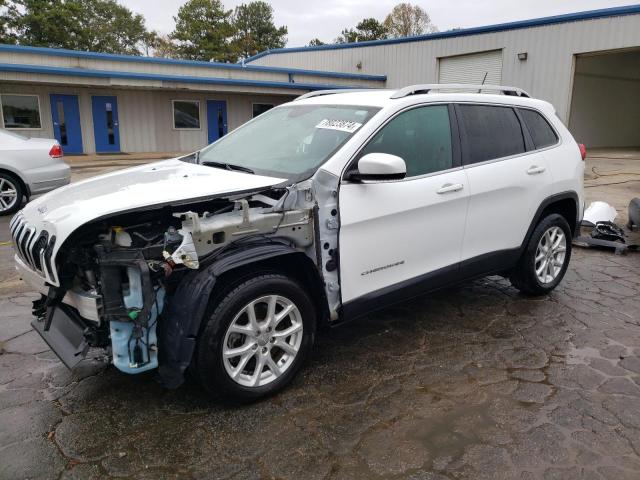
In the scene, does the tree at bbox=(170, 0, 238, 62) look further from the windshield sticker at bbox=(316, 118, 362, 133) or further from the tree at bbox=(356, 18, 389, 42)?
the windshield sticker at bbox=(316, 118, 362, 133)

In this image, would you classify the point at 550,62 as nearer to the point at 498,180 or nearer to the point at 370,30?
the point at 498,180

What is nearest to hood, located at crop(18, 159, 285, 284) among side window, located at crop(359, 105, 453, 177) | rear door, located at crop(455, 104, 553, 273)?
side window, located at crop(359, 105, 453, 177)

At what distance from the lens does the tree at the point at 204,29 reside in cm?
5091

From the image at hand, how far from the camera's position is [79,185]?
134 inches

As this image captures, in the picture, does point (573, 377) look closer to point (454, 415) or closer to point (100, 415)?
point (454, 415)

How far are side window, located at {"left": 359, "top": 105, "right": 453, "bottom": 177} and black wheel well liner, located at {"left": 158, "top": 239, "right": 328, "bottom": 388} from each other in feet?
3.37

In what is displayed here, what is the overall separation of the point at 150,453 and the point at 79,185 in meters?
1.80

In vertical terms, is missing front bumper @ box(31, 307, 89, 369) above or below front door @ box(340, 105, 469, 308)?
below

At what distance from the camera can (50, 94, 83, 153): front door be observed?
1927 centimetres

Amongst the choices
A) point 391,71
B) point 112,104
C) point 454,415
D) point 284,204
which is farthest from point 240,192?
point 391,71

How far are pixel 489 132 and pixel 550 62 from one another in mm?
16027

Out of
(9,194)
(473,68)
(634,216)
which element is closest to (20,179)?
(9,194)

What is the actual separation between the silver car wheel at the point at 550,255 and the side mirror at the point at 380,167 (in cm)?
216

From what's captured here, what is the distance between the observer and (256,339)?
294cm
